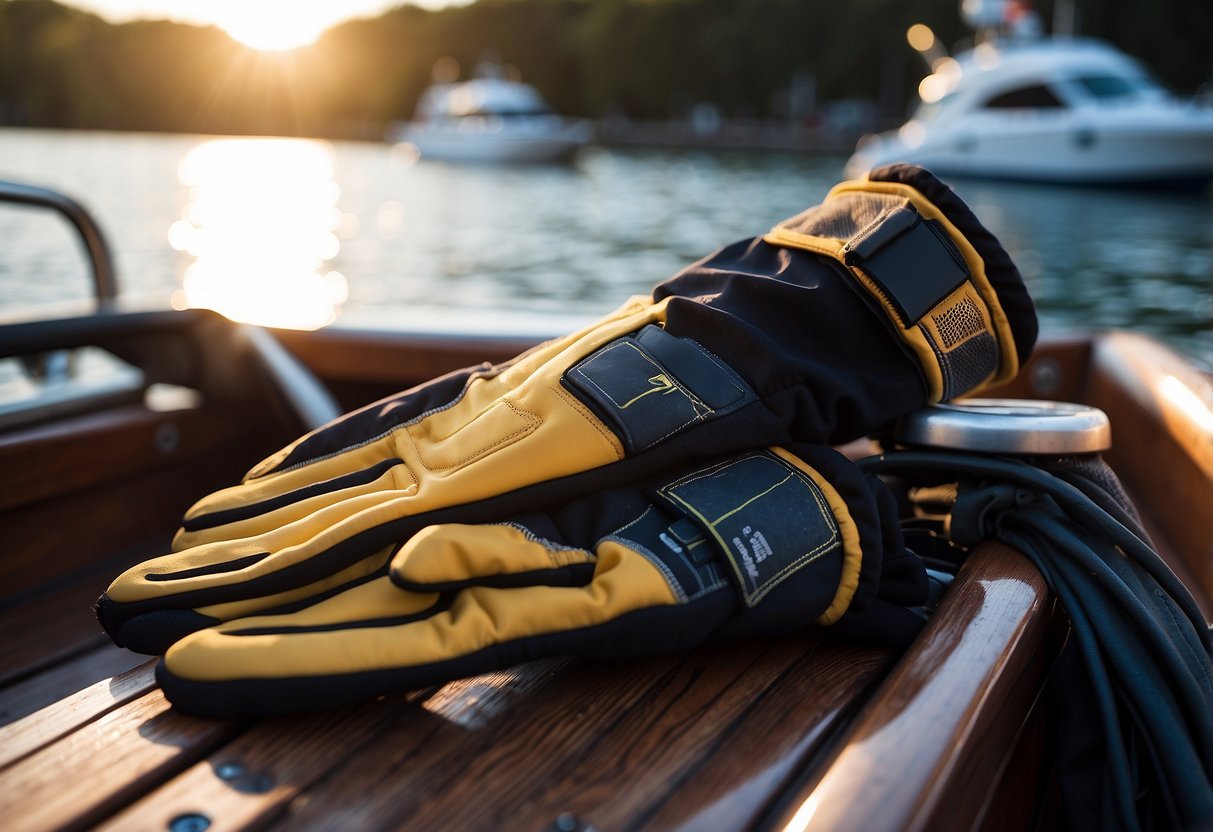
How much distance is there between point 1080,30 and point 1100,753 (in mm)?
35240

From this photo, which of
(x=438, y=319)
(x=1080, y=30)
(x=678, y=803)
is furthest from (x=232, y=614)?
(x=1080, y=30)

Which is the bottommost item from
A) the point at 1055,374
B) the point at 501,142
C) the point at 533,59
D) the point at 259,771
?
the point at 1055,374

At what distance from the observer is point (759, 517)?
1.00m

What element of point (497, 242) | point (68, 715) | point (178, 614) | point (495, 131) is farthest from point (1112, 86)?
point (68, 715)

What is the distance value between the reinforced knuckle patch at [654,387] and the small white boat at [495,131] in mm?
27937

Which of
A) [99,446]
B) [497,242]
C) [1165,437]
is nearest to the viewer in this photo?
[1165,437]

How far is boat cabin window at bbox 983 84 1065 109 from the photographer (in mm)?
16922

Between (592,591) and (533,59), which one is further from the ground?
(533,59)

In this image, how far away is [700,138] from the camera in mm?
41750

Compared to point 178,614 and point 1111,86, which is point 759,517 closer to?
point 178,614

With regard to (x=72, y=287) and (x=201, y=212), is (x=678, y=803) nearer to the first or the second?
(x=72, y=287)

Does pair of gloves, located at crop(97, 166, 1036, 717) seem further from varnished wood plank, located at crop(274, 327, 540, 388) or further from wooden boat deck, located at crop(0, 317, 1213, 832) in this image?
varnished wood plank, located at crop(274, 327, 540, 388)

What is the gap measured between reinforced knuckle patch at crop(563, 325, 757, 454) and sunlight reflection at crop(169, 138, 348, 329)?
1367 millimetres

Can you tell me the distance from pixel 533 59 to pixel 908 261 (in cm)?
5903
